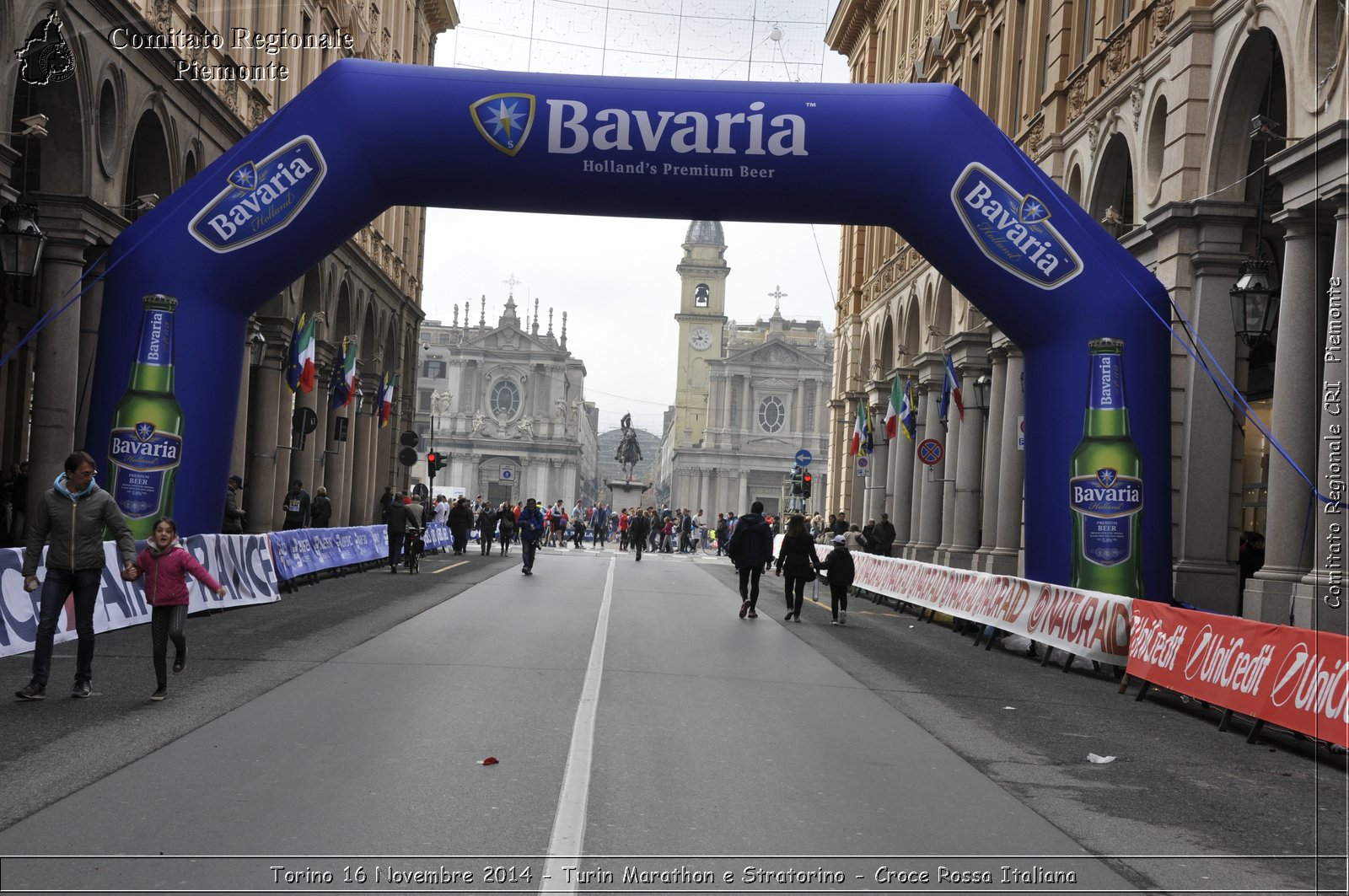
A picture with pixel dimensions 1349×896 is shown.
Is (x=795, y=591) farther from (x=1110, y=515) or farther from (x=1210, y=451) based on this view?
(x=1110, y=515)

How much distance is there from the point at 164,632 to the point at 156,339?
6.73 metres

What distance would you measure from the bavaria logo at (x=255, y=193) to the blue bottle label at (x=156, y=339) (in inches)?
38.8

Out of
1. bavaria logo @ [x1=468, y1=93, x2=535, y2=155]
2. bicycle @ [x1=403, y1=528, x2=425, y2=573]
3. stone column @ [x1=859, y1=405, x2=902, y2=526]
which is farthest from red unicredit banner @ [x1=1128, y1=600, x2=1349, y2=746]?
stone column @ [x1=859, y1=405, x2=902, y2=526]

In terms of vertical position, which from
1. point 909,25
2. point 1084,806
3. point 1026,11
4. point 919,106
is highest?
point 909,25

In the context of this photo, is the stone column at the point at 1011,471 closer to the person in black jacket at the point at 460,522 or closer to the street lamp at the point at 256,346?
the street lamp at the point at 256,346

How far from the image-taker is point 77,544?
1079cm

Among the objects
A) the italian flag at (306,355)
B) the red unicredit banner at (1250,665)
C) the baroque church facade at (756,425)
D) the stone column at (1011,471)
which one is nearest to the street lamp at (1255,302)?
the red unicredit banner at (1250,665)

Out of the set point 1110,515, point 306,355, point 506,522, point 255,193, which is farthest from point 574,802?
point 506,522

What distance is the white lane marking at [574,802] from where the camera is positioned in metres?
5.98

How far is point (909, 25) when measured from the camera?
42594 millimetres

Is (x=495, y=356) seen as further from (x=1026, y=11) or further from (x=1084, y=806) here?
(x=1084, y=806)

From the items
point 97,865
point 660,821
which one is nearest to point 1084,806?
point 660,821

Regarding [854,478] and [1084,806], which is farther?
[854,478]

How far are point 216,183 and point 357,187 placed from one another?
157cm
